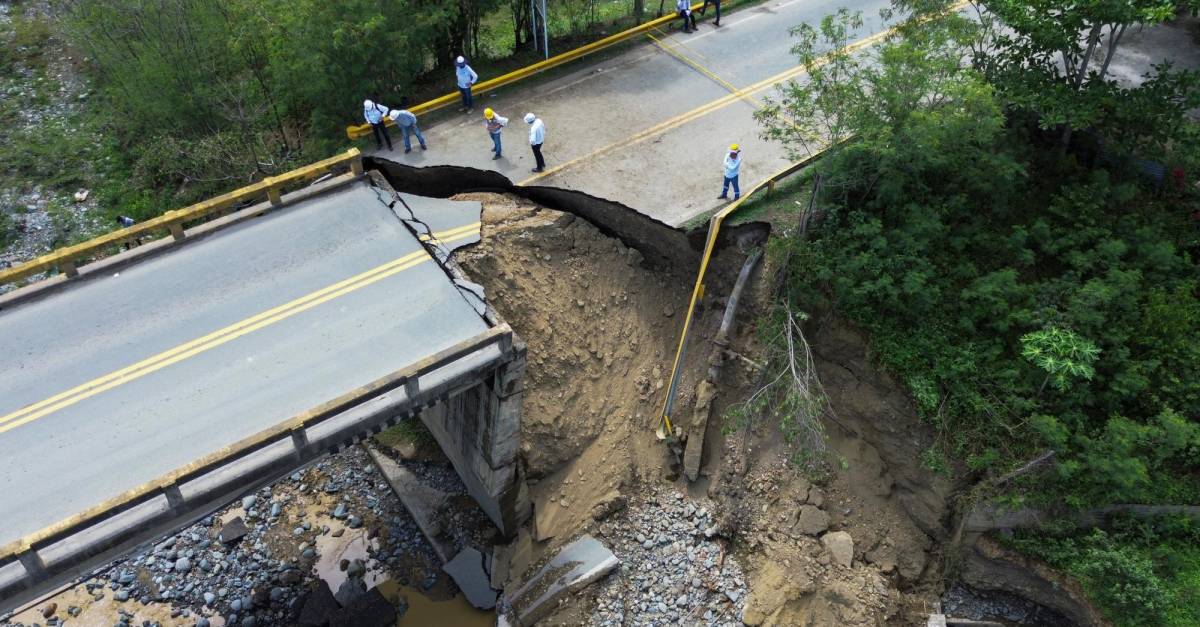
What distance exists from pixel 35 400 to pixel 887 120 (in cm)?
1573

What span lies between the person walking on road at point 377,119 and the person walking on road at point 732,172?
27.1ft

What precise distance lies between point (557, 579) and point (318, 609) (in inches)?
199

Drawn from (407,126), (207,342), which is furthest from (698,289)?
(207,342)

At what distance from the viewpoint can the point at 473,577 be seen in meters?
17.4

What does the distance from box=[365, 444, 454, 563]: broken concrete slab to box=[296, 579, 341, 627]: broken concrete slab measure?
238cm

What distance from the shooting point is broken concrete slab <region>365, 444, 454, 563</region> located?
18156 mm

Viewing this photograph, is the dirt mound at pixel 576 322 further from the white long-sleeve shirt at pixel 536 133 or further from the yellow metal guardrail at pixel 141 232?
the yellow metal guardrail at pixel 141 232

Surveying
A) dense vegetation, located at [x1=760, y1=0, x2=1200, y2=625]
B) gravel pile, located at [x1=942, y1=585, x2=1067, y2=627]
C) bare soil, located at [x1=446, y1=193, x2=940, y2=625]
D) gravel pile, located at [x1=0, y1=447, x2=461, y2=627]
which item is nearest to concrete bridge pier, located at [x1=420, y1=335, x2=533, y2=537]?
bare soil, located at [x1=446, y1=193, x2=940, y2=625]

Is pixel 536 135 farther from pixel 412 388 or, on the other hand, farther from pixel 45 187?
pixel 45 187

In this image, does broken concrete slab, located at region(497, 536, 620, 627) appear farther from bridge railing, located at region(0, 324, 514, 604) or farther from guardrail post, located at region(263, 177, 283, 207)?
guardrail post, located at region(263, 177, 283, 207)

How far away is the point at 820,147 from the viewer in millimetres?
19016

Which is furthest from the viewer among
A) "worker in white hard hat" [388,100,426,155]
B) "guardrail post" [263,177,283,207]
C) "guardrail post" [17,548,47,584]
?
"worker in white hard hat" [388,100,426,155]

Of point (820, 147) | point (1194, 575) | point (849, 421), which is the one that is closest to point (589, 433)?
point (849, 421)

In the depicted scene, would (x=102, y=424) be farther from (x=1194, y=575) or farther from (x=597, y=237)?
(x=1194, y=575)
